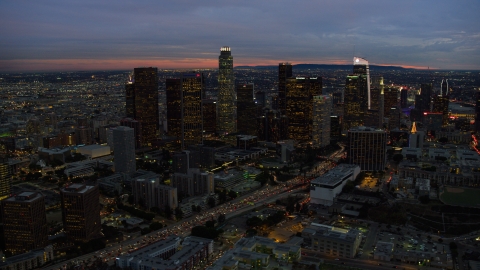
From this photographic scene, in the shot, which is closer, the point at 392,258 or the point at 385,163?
the point at 392,258

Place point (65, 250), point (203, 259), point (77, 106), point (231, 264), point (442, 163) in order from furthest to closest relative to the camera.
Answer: point (77, 106) < point (442, 163) < point (65, 250) < point (203, 259) < point (231, 264)

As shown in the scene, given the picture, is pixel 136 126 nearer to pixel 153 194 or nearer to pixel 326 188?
pixel 153 194

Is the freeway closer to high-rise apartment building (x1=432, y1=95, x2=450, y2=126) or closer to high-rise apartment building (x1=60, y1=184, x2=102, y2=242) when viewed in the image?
high-rise apartment building (x1=60, y1=184, x2=102, y2=242)

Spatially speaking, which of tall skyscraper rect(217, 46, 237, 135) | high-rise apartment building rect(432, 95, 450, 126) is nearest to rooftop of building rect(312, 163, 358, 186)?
tall skyscraper rect(217, 46, 237, 135)

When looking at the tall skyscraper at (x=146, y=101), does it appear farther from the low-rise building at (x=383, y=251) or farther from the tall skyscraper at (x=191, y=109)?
the low-rise building at (x=383, y=251)

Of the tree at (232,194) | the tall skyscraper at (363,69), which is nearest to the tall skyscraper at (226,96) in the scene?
the tall skyscraper at (363,69)

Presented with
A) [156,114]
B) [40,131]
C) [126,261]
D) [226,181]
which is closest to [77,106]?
[40,131]

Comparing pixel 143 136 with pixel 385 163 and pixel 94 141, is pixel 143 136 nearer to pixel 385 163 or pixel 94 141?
pixel 94 141
